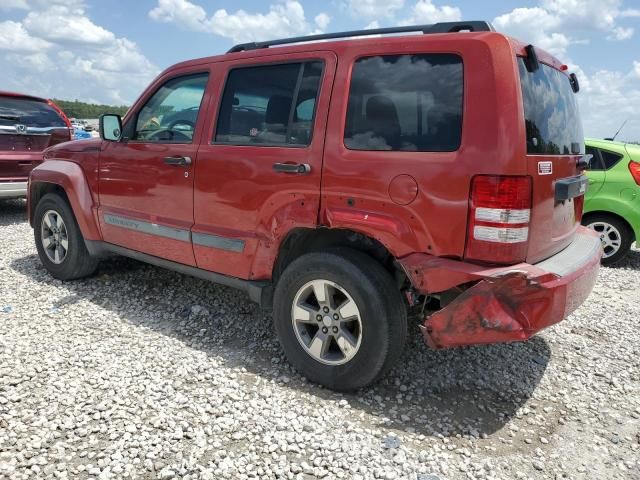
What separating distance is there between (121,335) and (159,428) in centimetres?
136

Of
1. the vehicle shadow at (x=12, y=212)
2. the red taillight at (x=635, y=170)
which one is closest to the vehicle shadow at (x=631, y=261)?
the red taillight at (x=635, y=170)

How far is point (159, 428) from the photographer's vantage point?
2.73 m

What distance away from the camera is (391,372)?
3.44m

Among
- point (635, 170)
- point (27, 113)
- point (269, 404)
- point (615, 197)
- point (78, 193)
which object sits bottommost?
point (269, 404)

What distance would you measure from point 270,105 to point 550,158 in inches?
70.3

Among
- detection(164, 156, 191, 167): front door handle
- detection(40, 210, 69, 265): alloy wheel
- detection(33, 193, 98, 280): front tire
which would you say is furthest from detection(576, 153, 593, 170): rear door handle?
detection(40, 210, 69, 265): alloy wheel

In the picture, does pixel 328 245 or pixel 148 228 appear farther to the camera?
pixel 148 228

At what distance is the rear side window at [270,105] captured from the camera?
3207 mm

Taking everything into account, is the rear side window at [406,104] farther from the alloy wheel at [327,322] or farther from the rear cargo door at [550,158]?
the alloy wheel at [327,322]

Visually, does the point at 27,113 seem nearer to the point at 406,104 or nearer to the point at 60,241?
the point at 60,241

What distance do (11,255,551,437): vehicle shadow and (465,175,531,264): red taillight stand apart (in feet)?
3.37

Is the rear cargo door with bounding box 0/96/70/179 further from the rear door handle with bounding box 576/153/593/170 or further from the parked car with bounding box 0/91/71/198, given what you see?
the rear door handle with bounding box 576/153/593/170

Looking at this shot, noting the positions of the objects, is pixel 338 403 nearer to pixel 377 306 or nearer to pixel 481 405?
pixel 377 306

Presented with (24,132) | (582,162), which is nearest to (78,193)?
(582,162)
